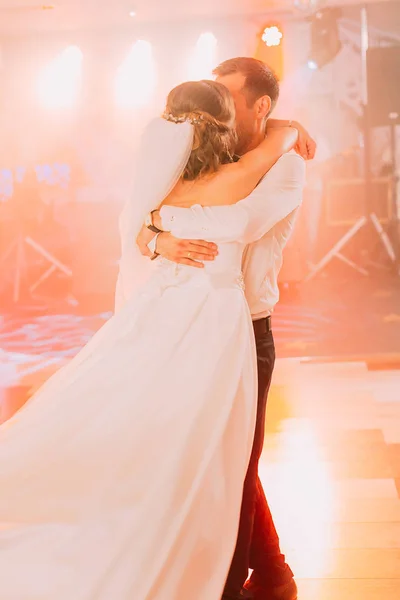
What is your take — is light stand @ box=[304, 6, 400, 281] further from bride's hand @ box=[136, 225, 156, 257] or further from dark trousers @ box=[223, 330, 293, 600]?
bride's hand @ box=[136, 225, 156, 257]

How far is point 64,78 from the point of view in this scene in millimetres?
5738

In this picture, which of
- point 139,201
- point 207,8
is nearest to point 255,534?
point 139,201

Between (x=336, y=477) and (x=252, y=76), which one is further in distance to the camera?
(x=336, y=477)

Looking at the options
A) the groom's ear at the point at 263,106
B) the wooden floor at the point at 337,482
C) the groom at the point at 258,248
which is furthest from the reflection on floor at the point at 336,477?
the groom's ear at the point at 263,106

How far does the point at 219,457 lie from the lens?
1.49m

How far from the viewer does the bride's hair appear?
1.57 metres

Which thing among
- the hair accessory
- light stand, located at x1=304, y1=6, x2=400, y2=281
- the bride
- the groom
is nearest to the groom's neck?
the groom

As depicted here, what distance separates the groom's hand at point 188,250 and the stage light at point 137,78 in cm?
440

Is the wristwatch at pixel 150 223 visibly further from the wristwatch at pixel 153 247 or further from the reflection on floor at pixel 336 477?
the reflection on floor at pixel 336 477

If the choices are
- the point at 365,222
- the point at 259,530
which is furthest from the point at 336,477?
the point at 365,222

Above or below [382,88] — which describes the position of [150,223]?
below

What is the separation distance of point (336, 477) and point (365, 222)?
10.9 ft

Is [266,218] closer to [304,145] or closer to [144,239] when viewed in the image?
[144,239]

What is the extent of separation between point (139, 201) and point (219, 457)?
2.12 ft
